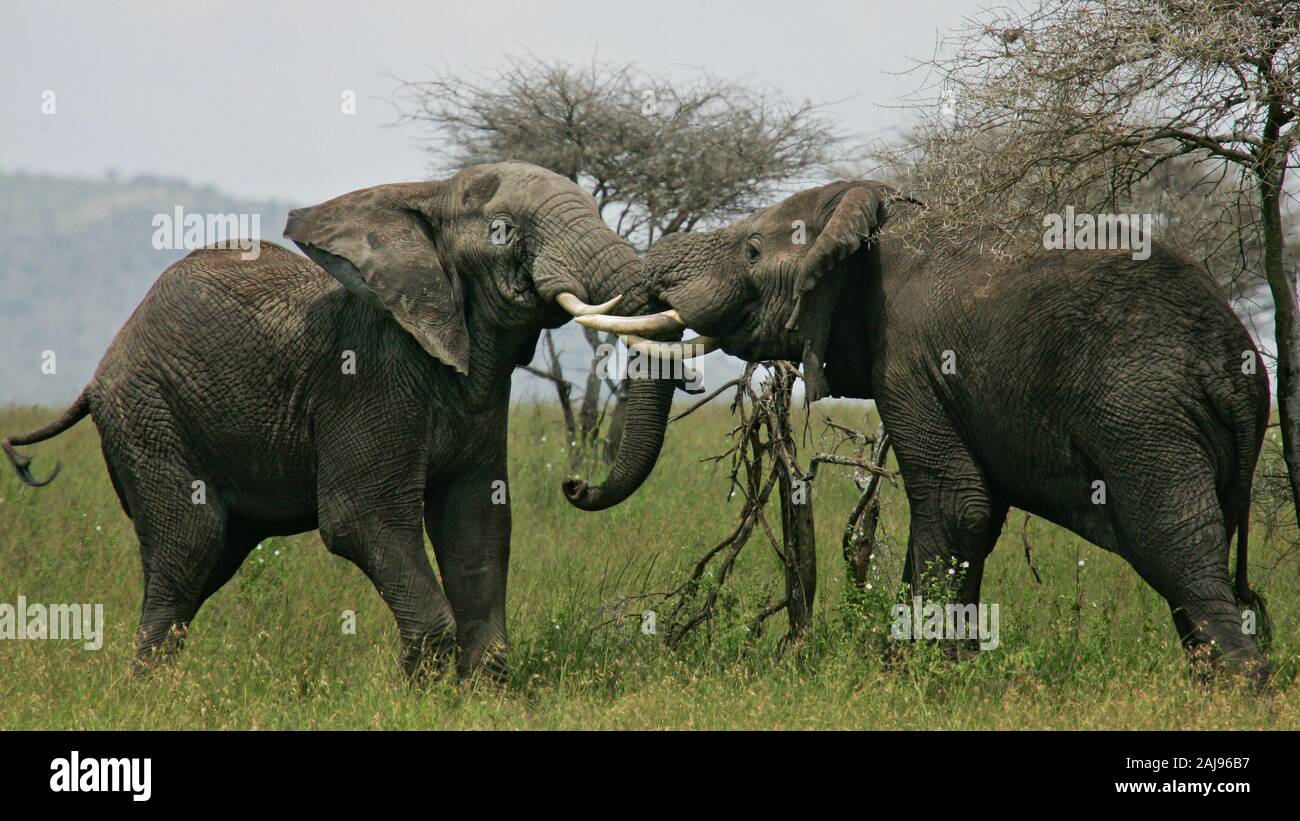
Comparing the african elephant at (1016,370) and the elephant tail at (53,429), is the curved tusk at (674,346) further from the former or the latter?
the elephant tail at (53,429)

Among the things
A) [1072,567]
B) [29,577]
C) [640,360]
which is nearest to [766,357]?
[640,360]

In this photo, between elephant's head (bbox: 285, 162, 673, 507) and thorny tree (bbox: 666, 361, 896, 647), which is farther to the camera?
thorny tree (bbox: 666, 361, 896, 647)

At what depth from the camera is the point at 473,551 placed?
758cm

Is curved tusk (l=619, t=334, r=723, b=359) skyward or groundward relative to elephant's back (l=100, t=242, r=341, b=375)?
groundward

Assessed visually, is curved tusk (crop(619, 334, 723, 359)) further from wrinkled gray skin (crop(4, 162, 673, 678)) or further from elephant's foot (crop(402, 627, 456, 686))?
elephant's foot (crop(402, 627, 456, 686))

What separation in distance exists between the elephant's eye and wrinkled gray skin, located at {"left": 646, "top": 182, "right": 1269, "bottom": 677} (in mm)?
663

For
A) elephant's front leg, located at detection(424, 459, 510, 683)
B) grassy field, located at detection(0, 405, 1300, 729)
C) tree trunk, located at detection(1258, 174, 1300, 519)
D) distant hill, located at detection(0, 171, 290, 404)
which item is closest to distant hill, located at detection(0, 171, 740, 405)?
distant hill, located at detection(0, 171, 290, 404)

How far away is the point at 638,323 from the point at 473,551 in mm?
1388

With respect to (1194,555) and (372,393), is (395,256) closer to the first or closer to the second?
(372,393)

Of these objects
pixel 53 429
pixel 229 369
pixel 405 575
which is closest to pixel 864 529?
pixel 405 575

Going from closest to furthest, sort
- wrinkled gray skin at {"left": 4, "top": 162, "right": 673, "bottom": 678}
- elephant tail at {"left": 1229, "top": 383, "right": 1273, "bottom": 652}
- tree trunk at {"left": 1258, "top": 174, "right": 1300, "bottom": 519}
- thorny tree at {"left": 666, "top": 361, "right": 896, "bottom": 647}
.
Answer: elephant tail at {"left": 1229, "top": 383, "right": 1273, "bottom": 652}, wrinkled gray skin at {"left": 4, "top": 162, "right": 673, "bottom": 678}, tree trunk at {"left": 1258, "top": 174, "right": 1300, "bottom": 519}, thorny tree at {"left": 666, "top": 361, "right": 896, "bottom": 647}

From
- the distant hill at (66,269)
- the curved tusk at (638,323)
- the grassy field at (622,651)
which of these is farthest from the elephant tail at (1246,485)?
the distant hill at (66,269)

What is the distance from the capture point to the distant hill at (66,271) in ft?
441

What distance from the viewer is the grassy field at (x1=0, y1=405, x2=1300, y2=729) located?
666 centimetres
